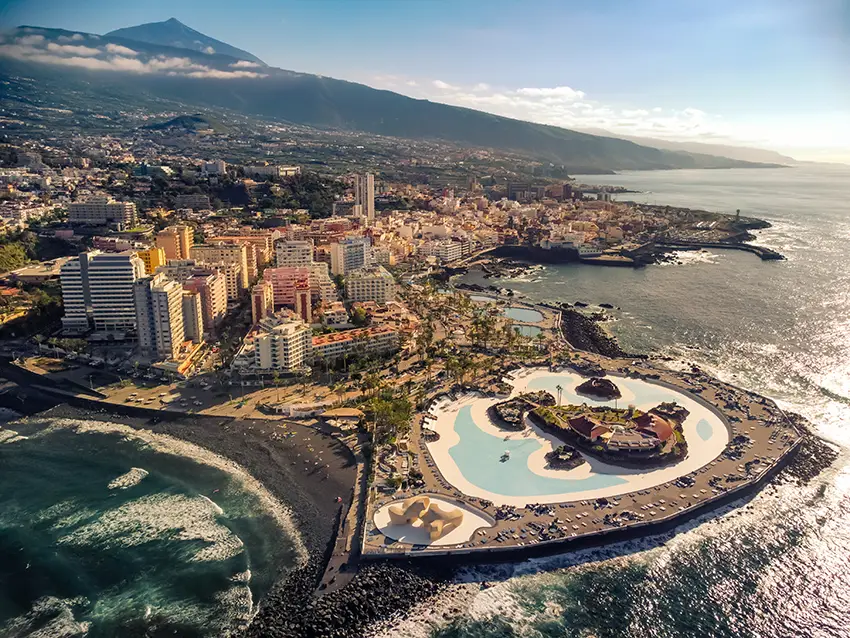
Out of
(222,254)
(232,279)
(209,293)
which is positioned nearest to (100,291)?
(209,293)

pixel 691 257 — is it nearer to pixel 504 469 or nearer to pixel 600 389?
pixel 600 389

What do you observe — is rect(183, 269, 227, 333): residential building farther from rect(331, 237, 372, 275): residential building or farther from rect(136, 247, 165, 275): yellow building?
rect(331, 237, 372, 275): residential building

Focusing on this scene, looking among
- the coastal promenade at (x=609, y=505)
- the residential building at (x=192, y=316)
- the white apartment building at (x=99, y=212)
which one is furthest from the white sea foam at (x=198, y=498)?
the white apartment building at (x=99, y=212)

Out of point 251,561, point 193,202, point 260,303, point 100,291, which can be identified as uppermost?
point 100,291

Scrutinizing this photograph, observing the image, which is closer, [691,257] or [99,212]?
[99,212]

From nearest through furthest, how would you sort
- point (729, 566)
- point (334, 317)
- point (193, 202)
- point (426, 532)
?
point (729, 566) → point (426, 532) → point (334, 317) → point (193, 202)

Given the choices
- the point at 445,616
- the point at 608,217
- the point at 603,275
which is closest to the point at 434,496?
the point at 445,616

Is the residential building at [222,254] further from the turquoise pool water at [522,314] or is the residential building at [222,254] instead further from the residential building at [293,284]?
the turquoise pool water at [522,314]

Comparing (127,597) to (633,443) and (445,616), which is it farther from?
(633,443)
